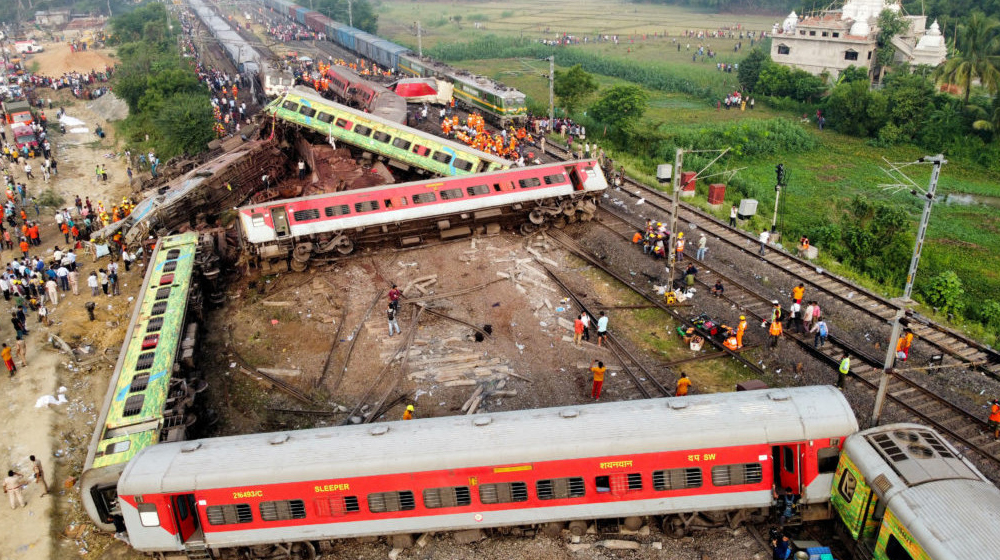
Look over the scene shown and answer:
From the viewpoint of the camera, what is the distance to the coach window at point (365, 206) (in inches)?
1237

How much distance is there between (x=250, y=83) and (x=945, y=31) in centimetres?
7107

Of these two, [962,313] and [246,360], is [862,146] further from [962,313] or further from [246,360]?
[246,360]

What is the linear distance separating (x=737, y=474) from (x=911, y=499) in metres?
3.50

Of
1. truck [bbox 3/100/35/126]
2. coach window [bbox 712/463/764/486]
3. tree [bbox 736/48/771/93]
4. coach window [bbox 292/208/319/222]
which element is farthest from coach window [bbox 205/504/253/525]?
tree [bbox 736/48/771/93]

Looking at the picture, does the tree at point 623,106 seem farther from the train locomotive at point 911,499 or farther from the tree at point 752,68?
the train locomotive at point 911,499

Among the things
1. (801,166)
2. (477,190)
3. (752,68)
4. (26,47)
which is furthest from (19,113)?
(26,47)

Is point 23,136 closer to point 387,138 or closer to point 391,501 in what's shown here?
point 387,138

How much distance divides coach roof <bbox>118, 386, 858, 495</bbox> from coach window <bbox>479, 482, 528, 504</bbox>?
25.0 inches

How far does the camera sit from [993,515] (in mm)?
Result: 12992

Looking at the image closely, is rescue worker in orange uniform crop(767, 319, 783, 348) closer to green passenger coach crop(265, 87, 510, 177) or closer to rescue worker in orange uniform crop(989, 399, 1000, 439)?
rescue worker in orange uniform crop(989, 399, 1000, 439)

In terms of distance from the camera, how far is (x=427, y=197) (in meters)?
31.9

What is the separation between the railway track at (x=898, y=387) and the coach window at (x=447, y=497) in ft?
42.4

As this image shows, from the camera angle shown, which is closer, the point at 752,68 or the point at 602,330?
the point at 602,330

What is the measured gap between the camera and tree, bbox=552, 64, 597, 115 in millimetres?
54375
